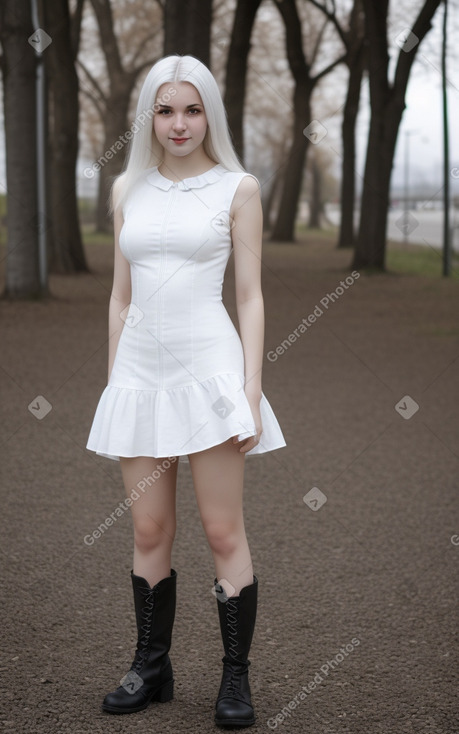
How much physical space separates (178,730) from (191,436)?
91 centimetres

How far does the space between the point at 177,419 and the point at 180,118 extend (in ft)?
2.90

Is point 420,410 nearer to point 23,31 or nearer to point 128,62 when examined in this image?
point 23,31

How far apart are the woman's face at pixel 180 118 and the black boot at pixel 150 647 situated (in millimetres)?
1372

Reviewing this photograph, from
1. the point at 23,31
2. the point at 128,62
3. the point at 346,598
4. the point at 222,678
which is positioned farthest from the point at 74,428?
the point at 128,62

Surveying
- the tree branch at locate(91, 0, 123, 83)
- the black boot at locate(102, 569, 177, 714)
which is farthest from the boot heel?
the tree branch at locate(91, 0, 123, 83)

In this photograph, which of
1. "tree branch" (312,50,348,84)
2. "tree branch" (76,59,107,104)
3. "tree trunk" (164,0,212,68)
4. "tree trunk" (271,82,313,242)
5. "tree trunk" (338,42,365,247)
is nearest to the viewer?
"tree trunk" (164,0,212,68)

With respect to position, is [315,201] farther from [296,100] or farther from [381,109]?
[381,109]

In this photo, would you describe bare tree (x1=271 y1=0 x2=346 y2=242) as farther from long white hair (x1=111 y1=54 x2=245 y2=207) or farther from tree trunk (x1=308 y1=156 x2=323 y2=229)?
tree trunk (x1=308 y1=156 x2=323 y2=229)

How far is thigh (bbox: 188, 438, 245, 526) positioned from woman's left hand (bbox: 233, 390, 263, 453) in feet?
0.11

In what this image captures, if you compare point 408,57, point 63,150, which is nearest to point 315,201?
point 408,57

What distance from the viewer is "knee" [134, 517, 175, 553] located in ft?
10.1

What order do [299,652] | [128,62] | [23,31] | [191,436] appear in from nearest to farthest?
[191,436]
[299,652]
[23,31]
[128,62]

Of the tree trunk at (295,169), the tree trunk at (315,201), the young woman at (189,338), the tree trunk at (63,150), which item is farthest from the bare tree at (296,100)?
the tree trunk at (315,201)

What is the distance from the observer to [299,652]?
359cm
